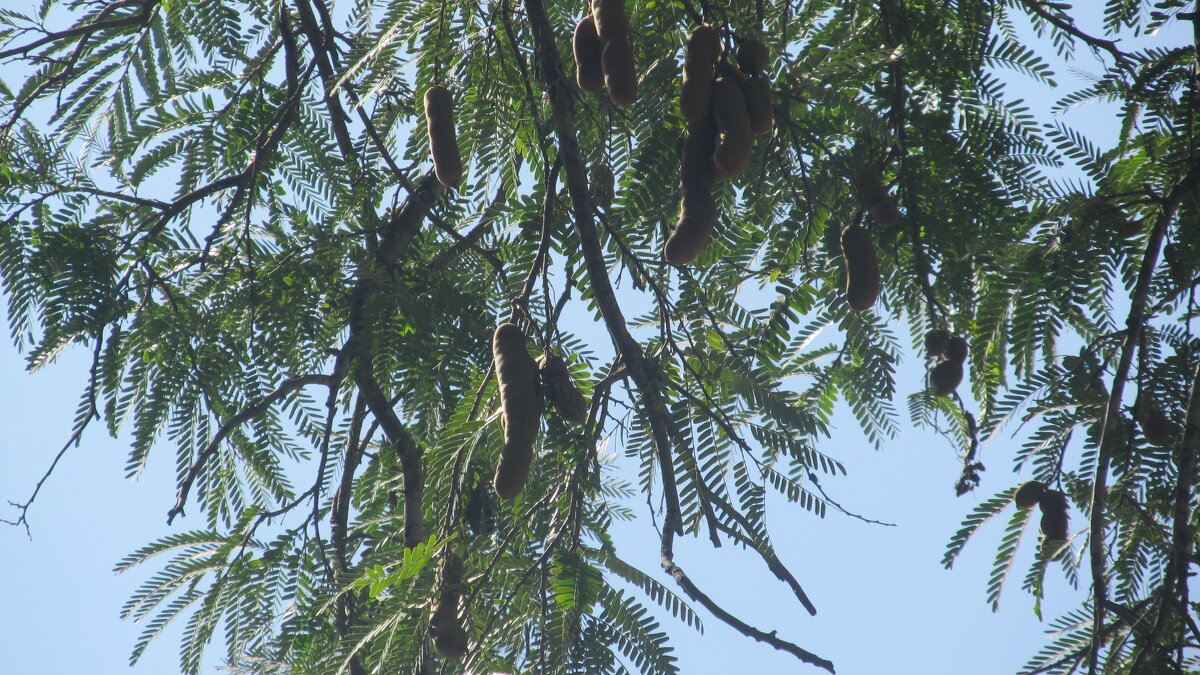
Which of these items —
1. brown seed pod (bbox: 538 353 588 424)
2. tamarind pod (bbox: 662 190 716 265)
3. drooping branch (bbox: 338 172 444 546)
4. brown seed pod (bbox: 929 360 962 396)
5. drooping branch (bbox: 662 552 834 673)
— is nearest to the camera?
drooping branch (bbox: 662 552 834 673)

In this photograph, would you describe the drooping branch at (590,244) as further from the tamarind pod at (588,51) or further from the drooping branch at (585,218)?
the tamarind pod at (588,51)

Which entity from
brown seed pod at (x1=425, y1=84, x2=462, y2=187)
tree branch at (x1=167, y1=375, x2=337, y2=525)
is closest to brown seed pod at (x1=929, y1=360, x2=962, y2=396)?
brown seed pod at (x1=425, y1=84, x2=462, y2=187)

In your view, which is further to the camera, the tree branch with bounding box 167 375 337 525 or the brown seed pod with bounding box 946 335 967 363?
the tree branch with bounding box 167 375 337 525

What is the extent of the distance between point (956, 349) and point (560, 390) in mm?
921

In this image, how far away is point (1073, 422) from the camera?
2266 mm

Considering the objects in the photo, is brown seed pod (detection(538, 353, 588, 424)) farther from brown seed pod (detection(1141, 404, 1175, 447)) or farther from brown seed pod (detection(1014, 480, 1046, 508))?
brown seed pod (detection(1141, 404, 1175, 447))

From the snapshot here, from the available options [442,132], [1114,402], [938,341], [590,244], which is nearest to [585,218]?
[590,244]

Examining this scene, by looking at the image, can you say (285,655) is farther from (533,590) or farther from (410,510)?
(533,590)

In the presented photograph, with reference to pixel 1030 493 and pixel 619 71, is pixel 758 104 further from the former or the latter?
pixel 1030 493

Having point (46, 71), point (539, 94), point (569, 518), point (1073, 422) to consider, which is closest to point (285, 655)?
point (569, 518)

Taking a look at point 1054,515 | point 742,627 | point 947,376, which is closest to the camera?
point 742,627

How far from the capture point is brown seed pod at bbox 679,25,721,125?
1.61 meters

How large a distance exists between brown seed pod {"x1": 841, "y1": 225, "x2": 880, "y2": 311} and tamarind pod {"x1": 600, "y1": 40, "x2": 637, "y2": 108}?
49 cm

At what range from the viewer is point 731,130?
1547 mm
